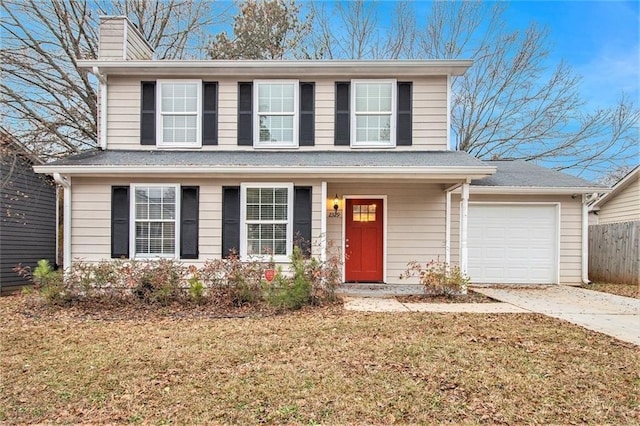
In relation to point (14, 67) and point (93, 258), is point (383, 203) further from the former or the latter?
point (14, 67)

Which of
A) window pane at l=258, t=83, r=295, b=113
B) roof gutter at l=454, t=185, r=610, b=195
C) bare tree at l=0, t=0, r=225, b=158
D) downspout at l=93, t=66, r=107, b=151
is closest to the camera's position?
downspout at l=93, t=66, r=107, b=151

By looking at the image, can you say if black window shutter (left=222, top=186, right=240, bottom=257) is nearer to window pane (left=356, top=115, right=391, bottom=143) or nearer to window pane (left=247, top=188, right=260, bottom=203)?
window pane (left=247, top=188, right=260, bottom=203)

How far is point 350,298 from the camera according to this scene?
7.72m

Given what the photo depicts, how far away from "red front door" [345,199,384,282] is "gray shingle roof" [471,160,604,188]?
2766 mm

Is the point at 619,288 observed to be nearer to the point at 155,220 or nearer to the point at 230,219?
the point at 230,219

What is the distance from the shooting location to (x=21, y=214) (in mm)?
11555

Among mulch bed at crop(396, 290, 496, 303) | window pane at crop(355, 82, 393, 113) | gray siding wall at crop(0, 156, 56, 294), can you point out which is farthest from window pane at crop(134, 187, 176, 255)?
gray siding wall at crop(0, 156, 56, 294)

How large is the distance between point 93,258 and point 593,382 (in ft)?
29.0

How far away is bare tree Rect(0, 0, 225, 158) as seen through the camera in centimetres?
1204

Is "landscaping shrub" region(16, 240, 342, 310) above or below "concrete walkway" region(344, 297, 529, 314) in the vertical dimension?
above

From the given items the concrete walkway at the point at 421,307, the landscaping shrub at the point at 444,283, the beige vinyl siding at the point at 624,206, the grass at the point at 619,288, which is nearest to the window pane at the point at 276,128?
the concrete walkway at the point at 421,307

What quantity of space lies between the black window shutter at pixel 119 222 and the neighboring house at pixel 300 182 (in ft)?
0.07

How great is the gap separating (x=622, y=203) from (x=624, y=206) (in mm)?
145

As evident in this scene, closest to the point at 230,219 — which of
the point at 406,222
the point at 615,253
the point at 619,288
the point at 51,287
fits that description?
the point at 51,287
